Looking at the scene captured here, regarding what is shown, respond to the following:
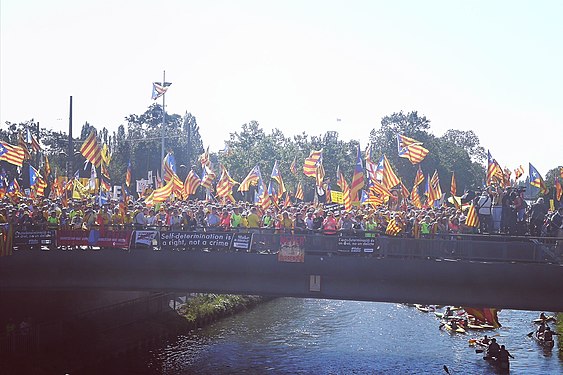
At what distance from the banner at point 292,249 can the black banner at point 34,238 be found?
28.2 ft

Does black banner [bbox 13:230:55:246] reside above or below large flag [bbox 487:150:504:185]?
below

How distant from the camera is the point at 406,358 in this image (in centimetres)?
3503

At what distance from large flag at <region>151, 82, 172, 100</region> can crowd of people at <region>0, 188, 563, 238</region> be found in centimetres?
2254

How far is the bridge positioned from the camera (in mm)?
24469

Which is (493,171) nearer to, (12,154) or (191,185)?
(191,185)

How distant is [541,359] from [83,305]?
69.6 ft

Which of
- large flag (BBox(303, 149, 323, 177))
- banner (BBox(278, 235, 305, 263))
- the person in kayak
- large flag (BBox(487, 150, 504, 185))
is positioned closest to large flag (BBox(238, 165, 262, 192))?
large flag (BBox(303, 149, 323, 177))

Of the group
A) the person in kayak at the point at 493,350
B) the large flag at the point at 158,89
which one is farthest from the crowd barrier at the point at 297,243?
the large flag at the point at 158,89

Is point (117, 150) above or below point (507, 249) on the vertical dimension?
above

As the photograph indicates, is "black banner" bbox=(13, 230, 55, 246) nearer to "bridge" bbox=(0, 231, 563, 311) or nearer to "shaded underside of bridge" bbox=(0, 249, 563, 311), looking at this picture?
"bridge" bbox=(0, 231, 563, 311)

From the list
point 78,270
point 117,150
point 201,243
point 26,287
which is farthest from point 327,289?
point 117,150

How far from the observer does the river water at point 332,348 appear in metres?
32.5

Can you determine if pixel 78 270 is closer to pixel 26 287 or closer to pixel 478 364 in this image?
pixel 26 287

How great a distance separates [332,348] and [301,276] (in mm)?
12438
